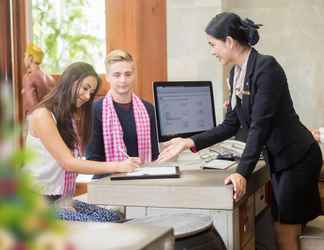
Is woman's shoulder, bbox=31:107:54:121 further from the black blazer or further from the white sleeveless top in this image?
the black blazer

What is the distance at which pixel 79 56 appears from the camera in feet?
12.8

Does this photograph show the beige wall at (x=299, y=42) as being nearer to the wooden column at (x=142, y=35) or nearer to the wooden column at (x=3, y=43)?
the wooden column at (x=142, y=35)

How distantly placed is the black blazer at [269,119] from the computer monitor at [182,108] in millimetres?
338

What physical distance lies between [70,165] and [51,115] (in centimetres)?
22

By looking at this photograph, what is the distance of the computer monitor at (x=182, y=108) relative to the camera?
273 cm

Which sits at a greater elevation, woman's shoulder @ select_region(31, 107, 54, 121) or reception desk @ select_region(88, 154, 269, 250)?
woman's shoulder @ select_region(31, 107, 54, 121)

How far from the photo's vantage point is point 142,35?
3.62m

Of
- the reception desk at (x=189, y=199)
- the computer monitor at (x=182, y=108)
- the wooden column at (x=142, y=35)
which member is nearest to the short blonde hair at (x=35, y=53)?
the wooden column at (x=142, y=35)

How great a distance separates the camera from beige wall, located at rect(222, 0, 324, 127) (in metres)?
3.64

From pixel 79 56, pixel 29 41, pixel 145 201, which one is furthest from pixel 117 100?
pixel 29 41

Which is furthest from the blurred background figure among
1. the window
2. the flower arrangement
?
the flower arrangement

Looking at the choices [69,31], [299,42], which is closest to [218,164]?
[299,42]

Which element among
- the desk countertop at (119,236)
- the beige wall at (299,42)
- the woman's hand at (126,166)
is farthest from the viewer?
the beige wall at (299,42)

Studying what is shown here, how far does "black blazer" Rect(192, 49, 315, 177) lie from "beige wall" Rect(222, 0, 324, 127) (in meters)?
1.38
